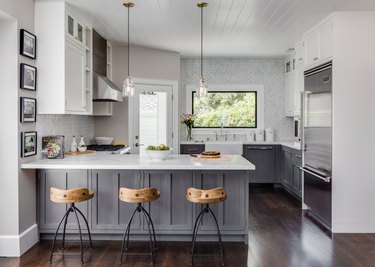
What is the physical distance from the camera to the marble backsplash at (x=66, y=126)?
4.00 metres

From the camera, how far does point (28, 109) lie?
3631mm

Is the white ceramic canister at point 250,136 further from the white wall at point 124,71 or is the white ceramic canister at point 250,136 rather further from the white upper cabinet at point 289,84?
the white wall at point 124,71

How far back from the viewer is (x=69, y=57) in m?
4.05

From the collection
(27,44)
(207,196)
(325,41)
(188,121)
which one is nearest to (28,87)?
(27,44)

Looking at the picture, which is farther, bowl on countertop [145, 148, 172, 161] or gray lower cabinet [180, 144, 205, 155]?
gray lower cabinet [180, 144, 205, 155]

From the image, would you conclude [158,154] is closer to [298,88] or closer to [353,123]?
[353,123]

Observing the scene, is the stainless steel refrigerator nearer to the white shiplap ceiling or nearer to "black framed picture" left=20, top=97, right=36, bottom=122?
the white shiplap ceiling

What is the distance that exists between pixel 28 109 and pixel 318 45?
3.68 metres

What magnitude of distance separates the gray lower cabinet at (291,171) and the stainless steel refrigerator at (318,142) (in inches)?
23.7

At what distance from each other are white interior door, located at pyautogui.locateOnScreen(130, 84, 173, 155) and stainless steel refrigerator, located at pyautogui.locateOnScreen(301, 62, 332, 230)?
2.67 metres

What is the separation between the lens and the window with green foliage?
7457 millimetres

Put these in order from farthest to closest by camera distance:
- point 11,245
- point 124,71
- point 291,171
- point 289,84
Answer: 1. point 289,84
2. point 124,71
3. point 291,171
4. point 11,245

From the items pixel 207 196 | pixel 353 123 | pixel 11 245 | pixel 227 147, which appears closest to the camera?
pixel 207 196

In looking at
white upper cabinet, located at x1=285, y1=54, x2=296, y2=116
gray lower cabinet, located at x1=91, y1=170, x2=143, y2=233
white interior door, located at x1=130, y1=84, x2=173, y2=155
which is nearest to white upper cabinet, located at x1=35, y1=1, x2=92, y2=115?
gray lower cabinet, located at x1=91, y1=170, x2=143, y2=233
